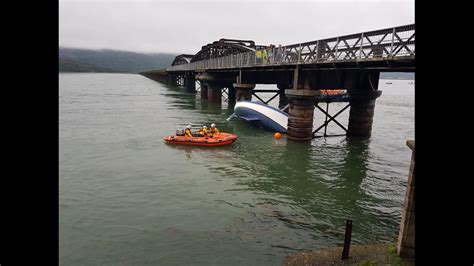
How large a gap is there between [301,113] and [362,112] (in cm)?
635

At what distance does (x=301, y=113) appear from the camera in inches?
1020

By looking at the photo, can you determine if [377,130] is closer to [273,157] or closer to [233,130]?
[233,130]

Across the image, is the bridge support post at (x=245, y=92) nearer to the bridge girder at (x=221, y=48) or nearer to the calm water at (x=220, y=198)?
the calm water at (x=220, y=198)

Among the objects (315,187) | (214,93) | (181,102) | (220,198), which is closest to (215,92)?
(214,93)

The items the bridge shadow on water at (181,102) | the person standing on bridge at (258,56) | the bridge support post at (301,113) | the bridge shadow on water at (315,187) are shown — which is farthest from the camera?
the bridge shadow on water at (181,102)

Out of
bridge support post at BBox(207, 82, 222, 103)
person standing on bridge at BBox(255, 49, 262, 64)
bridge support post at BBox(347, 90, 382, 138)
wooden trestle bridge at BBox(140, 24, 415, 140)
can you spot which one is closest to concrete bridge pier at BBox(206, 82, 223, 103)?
bridge support post at BBox(207, 82, 222, 103)

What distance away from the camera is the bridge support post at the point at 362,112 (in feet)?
89.9

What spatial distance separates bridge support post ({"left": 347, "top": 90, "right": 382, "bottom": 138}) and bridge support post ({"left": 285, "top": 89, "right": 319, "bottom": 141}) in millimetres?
Answer: 4382

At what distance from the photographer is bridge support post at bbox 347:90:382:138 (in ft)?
89.9

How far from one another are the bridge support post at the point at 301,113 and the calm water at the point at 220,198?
963mm

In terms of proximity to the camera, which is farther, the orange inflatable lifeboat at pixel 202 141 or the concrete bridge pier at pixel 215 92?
the concrete bridge pier at pixel 215 92

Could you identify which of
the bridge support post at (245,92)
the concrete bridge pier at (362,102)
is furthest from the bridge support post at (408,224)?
the bridge support post at (245,92)

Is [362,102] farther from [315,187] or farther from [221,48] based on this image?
[221,48]
